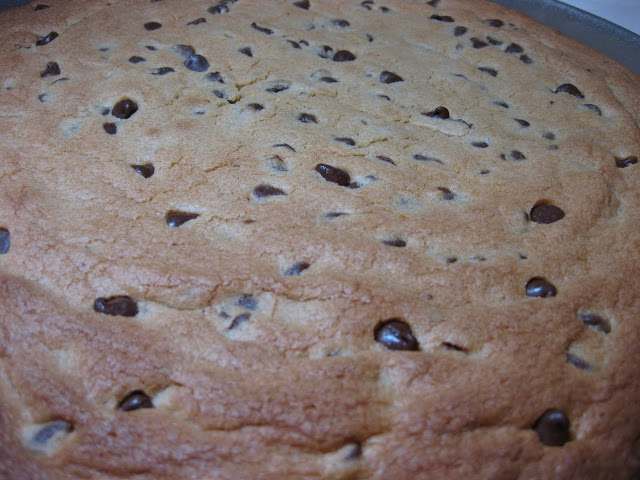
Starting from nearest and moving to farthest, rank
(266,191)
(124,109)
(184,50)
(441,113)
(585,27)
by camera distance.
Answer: (266,191) < (124,109) < (441,113) < (184,50) < (585,27)

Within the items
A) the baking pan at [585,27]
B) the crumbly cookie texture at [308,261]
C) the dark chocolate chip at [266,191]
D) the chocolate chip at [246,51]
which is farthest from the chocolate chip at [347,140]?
the baking pan at [585,27]

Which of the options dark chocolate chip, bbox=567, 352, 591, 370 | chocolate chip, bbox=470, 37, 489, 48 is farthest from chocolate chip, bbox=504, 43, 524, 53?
dark chocolate chip, bbox=567, 352, 591, 370

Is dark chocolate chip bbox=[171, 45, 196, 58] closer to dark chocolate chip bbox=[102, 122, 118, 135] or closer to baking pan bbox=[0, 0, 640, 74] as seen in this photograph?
dark chocolate chip bbox=[102, 122, 118, 135]

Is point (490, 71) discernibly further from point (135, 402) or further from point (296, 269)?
point (135, 402)

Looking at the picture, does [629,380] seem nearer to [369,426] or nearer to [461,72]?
[369,426]

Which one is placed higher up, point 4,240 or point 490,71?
point 490,71

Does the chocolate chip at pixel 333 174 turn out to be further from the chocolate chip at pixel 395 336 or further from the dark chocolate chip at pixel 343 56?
the dark chocolate chip at pixel 343 56

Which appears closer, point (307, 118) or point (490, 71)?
point (307, 118)

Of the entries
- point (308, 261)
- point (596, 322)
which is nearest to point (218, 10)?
point (308, 261)
